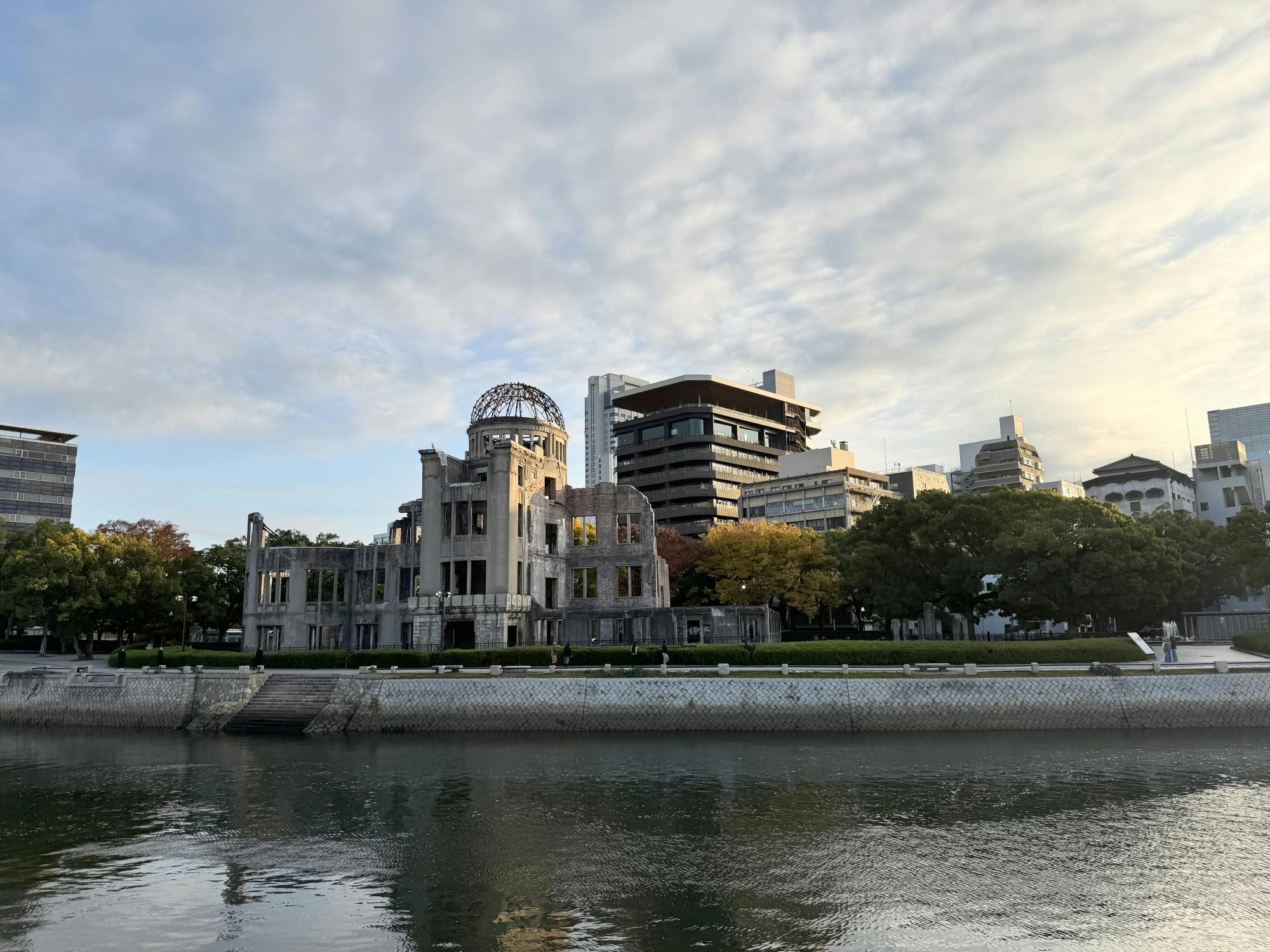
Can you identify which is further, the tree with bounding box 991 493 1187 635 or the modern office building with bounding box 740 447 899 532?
the modern office building with bounding box 740 447 899 532

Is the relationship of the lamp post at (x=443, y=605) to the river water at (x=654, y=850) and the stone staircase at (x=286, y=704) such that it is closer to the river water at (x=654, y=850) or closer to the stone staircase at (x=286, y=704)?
A: the stone staircase at (x=286, y=704)

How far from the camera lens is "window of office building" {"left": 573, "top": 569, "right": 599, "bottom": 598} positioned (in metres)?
73.6

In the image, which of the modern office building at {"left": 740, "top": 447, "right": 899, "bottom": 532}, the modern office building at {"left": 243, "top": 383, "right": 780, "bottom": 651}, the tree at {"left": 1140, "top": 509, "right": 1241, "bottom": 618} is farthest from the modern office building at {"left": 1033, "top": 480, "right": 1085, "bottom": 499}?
the modern office building at {"left": 243, "top": 383, "right": 780, "bottom": 651}

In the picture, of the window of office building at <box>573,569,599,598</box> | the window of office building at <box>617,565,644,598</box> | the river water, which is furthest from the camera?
the window of office building at <box>573,569,599,598</box>

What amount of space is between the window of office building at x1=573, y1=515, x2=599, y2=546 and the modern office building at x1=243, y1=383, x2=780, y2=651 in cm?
43

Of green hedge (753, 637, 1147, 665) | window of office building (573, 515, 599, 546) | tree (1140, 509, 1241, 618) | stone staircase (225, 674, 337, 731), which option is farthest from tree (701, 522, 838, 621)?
stone staircase (225, 674, 337, 731)

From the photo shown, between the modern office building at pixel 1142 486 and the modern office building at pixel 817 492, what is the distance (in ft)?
109

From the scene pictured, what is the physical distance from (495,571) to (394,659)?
11546 mm

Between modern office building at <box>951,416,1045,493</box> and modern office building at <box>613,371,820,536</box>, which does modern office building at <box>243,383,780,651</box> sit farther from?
modern office building at <box>951,416,1045,493</box>

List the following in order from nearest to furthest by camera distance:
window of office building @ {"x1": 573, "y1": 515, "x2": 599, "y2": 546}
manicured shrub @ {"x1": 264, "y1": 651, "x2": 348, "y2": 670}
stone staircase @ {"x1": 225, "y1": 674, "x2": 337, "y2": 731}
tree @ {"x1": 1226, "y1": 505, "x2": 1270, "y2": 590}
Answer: stone staircase @ {"x1": 225, "y1": 674, "x2": 337, "y2": 731} → manicured shrub @ {"x1": 264, "y1": 651, "x2": 348, "y2": 670} → tree @ {"x1": 1226, "y1": 505, "x2": 1270, "y2": 590} → window of office building @ {"x1": 573, "y1": 515, "x2": 599, "y2": 546}

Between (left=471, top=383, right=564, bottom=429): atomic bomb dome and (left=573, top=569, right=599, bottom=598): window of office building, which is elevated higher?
(left=471, top=383, right=564, bottom=429): atomic bomb dome

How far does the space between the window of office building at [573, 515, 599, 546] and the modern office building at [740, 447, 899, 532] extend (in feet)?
157

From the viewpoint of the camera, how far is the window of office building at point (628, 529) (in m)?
74.5

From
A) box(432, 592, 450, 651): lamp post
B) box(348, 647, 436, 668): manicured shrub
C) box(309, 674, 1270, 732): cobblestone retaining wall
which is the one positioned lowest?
box(309, 674, 1270, 732): cobblestone retaining wall
